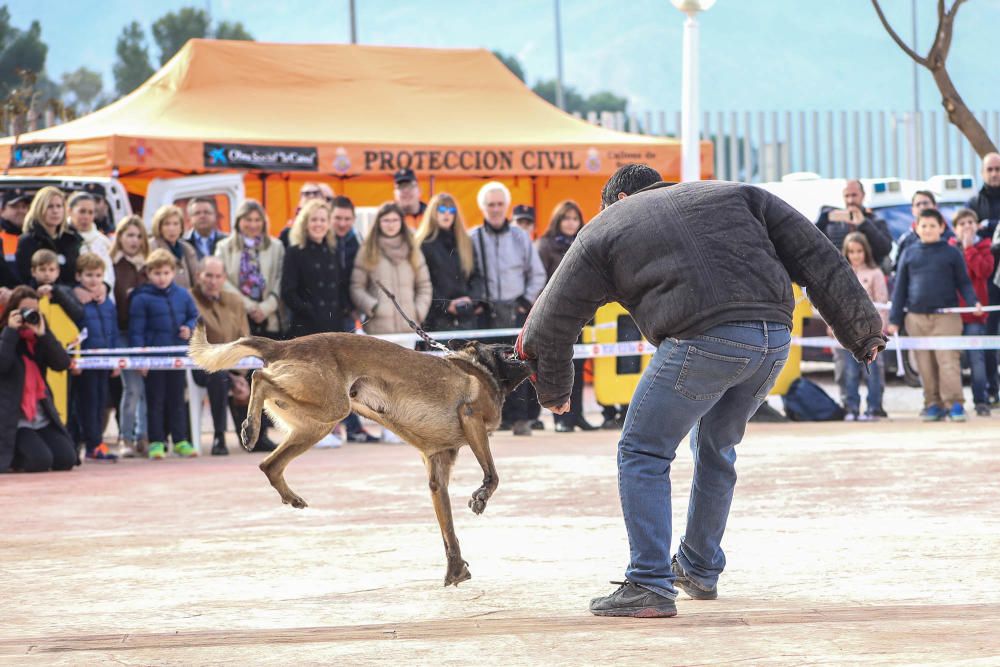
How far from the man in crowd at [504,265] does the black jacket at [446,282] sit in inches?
5.9

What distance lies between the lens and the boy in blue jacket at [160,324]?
12672mm

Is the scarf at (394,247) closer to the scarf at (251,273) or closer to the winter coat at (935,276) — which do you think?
the scarf at (251,273)

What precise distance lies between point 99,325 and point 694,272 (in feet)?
26.8

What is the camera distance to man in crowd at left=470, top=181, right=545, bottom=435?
551 inches

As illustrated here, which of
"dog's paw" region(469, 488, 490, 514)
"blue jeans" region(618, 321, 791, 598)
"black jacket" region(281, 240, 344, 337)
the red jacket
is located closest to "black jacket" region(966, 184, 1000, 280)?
the red jacket

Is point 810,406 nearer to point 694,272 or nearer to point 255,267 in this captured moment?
point 255,267

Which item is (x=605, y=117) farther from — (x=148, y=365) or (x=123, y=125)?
(x=148, y=365)

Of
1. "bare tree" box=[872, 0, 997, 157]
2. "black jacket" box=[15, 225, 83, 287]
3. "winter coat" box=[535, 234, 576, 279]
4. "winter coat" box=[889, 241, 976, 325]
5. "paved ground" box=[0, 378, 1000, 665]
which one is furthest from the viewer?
"bare tree" box=[872, 0, 997, 157]

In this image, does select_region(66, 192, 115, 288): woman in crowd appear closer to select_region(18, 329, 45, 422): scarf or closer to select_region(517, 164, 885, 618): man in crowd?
select_region(18, 329, 45, 422): scarf

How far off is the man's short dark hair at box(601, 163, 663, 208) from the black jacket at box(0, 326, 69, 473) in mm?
6885

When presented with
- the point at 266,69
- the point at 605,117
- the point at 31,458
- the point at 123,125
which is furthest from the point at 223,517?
the point at 605,117

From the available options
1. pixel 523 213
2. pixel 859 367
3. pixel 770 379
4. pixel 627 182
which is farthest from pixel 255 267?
pixel 770 379

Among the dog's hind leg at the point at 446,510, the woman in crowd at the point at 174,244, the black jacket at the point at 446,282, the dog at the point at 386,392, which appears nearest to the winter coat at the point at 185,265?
the woman in crowd at the point at 174,244

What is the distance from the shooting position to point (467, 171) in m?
20.5
